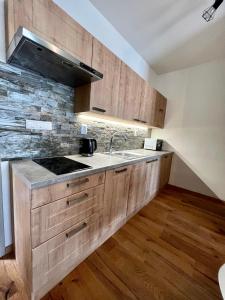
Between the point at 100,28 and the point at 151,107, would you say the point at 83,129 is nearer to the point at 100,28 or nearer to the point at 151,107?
the point at 100,28

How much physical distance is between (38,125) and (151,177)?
1.80m

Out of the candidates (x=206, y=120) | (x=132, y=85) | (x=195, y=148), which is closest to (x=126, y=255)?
(x=132, y=85)

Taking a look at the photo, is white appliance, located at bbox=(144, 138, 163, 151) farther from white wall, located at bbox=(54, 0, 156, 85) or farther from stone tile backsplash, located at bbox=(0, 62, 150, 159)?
stone tile backsplash, located at bbox=(0, 62, 150, 159)

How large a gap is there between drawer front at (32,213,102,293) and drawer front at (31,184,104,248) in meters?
0.05

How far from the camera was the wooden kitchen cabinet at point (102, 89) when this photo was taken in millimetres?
1396

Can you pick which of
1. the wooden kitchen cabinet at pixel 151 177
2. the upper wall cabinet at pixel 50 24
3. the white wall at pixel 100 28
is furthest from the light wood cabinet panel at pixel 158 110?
the upper wall cabinet at pixel 50 24

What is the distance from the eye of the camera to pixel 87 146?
5.58 feet

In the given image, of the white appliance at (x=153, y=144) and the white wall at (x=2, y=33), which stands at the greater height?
the white wall at (x=2, y=33)

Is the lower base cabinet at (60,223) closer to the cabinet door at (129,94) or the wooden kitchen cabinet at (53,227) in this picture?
the wooden kitchen cabinet at (53,227)

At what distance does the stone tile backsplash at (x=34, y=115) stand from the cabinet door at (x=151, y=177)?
113cm

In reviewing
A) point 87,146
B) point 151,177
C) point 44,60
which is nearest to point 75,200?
point 87,146

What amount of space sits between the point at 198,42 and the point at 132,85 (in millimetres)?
1337

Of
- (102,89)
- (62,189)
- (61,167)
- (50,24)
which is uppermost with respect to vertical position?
(50,24)

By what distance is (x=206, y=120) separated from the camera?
272cm
